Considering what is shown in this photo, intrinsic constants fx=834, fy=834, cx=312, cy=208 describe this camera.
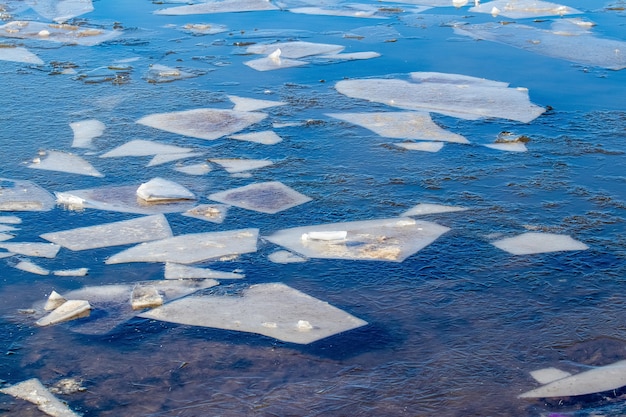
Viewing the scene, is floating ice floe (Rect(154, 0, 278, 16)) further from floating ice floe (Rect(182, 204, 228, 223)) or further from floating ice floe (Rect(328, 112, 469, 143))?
floating ice floe (Rect(182, 204, 228, 223))

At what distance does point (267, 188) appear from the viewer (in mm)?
4746

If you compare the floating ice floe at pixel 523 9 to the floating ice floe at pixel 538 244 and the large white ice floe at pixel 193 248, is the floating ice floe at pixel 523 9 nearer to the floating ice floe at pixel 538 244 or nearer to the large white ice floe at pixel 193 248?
the floating ice floe at pixel 538 244

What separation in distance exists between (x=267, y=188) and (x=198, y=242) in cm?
80

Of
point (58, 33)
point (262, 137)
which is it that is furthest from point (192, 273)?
point (58, 33)

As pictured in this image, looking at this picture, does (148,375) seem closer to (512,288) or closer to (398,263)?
(398,263)

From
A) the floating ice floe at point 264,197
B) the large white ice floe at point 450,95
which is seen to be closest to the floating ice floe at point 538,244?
the floating ice floe at point 264,197

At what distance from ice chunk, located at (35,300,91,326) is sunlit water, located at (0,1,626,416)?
0.21ft

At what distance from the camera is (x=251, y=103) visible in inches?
250

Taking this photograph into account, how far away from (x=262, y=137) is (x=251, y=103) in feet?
2.71

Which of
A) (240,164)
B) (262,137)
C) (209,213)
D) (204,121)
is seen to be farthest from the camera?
(204,121)

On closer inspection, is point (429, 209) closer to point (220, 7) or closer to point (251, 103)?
point (251, 103)

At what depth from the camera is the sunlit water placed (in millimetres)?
2896

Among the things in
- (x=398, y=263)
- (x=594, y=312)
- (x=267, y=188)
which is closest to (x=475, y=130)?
(x=267, y=188)

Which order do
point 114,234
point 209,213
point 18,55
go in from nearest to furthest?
point 114,234 < point 209,213 < point 18,55
